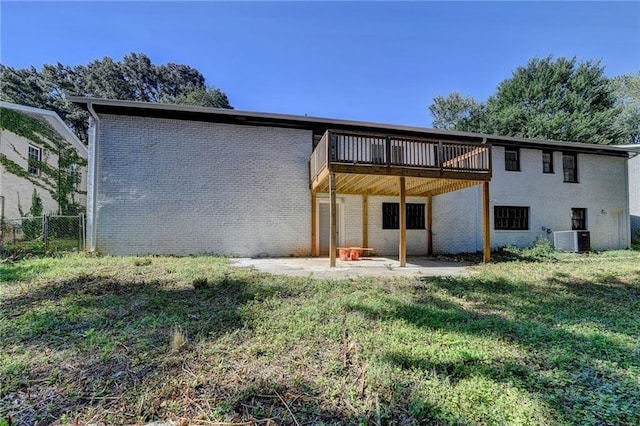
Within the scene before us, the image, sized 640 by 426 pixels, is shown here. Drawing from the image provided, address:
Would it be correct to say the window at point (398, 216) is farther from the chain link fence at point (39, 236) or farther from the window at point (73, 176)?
the window at point (73, 176)

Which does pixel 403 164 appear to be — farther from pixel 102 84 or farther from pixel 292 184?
pixel 102 84

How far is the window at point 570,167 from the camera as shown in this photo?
13820 millimetres

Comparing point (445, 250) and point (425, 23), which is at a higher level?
point (425, 23)

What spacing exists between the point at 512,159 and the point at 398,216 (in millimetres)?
6102

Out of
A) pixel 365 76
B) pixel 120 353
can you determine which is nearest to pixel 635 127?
pixel 365 76

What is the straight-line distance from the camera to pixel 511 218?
12891 mm

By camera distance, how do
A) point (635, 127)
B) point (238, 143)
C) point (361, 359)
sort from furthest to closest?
1. point (635, 127)
2. point (238, 143)
3. point (361, 359)

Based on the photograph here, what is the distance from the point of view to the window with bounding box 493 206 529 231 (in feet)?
41.8

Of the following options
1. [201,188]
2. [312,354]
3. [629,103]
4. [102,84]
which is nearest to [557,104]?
[629,103]

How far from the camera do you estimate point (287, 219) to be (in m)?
10.6

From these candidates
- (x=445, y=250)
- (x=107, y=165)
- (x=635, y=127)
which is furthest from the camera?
(x=635, y=127)

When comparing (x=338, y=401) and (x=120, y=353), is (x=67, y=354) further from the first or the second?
(x=338, y=401)

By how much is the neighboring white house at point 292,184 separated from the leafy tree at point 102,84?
17436 mm

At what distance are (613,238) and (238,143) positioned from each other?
1832 centimetres
